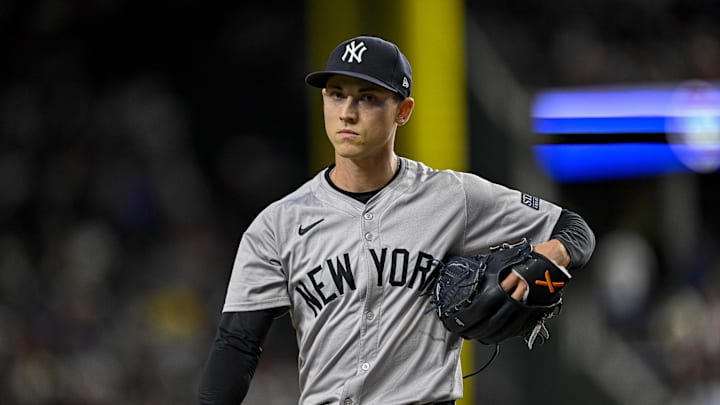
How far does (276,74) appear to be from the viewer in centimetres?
829

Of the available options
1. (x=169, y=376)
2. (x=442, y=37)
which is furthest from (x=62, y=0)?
(x=442, y=37)

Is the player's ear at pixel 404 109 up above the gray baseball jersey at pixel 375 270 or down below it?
above

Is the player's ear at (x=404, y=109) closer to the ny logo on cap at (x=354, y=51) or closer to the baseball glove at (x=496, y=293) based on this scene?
the ny logo on cap at (x=354, y=51)

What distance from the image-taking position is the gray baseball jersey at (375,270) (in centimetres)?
250

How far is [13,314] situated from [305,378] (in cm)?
448

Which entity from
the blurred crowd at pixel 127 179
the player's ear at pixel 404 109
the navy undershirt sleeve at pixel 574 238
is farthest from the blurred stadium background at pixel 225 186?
the navy undershirt sleeve at pixel 574 238

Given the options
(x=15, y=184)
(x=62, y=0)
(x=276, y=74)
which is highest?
(x=62, y=0)

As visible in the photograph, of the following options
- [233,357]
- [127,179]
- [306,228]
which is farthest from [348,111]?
[127,179]

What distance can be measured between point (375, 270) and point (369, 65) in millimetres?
429

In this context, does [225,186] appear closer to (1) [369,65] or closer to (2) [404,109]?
(2) [404,109]

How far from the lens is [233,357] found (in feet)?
8.23

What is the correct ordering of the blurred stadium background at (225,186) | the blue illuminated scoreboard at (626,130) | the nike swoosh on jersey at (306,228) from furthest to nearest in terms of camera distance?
the blue illuminated scoreboard at (626,130) → the blurred stadium background at (225,186) → the nike swoosh on jersey at (306,228)

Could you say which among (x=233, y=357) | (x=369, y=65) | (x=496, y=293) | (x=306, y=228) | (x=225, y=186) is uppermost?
(x=369, y=65)

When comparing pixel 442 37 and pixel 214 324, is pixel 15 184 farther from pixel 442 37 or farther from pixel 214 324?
pixel 442 37
